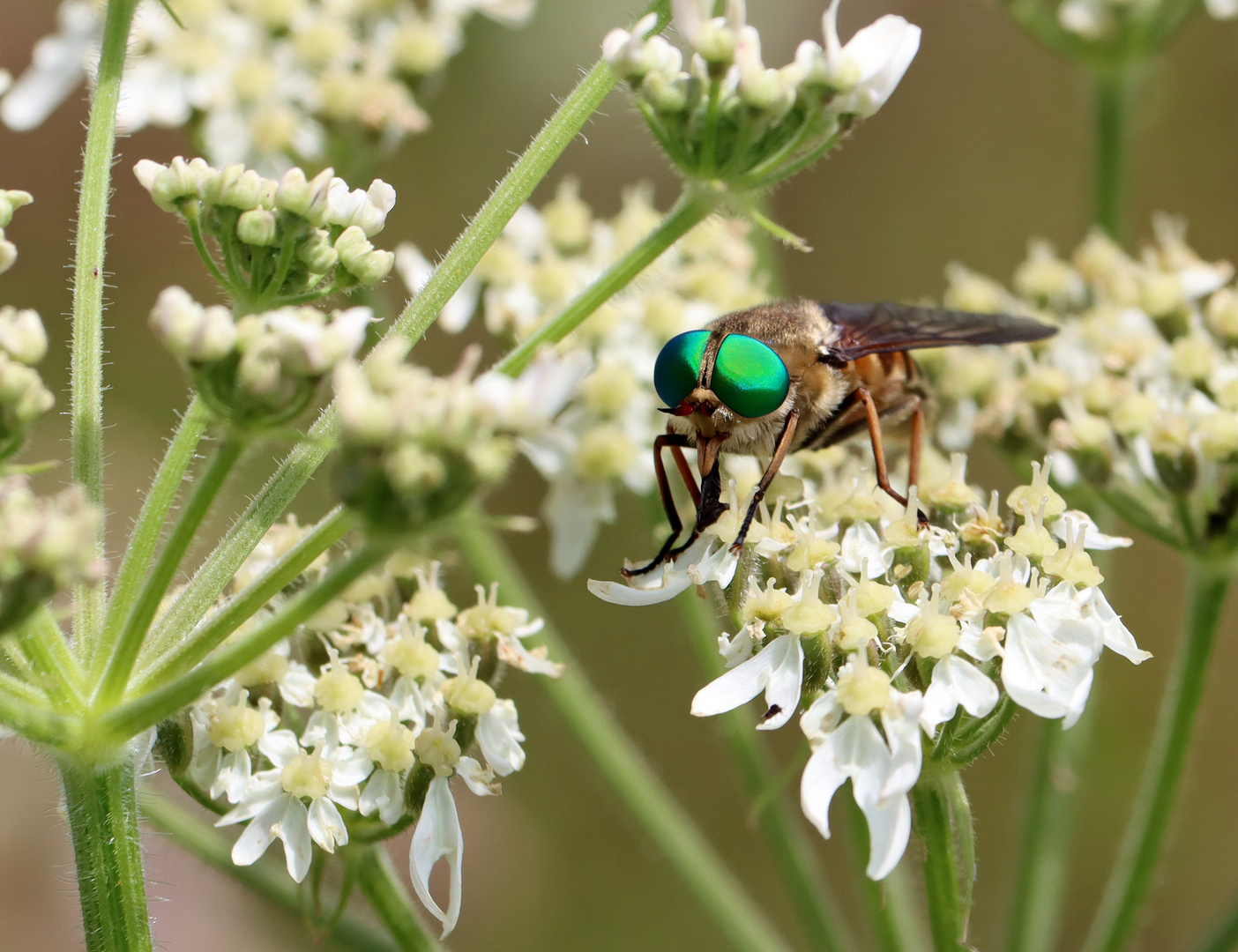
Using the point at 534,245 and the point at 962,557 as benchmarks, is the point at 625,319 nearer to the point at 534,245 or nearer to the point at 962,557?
the point at 534,245

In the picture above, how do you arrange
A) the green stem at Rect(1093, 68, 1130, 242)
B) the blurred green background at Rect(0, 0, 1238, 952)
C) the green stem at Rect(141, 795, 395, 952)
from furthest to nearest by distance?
the blurred green background at Rect(0, 0, 1238, 952) → the green stem at Rect(1093, 68, 1130, 242) → the green stem at Rect(141, 795, 395, 952)

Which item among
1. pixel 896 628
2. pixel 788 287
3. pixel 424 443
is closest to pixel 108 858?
pixel 424 443

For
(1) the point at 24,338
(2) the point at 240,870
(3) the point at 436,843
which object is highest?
(1) the point at 24,338

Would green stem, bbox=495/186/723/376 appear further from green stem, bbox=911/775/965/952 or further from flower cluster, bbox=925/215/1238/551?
flower cluster, bbox=925/215/1238/551

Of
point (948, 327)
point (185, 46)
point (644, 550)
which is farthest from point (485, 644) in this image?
point (644, 550)

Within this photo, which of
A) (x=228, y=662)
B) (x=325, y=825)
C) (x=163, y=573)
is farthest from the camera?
(x=325, y=825)

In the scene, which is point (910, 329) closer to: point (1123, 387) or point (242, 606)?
point (1123, 387)

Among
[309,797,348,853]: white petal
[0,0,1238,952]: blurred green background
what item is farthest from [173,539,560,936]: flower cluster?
[0,0,1238,952]: blurred green background
